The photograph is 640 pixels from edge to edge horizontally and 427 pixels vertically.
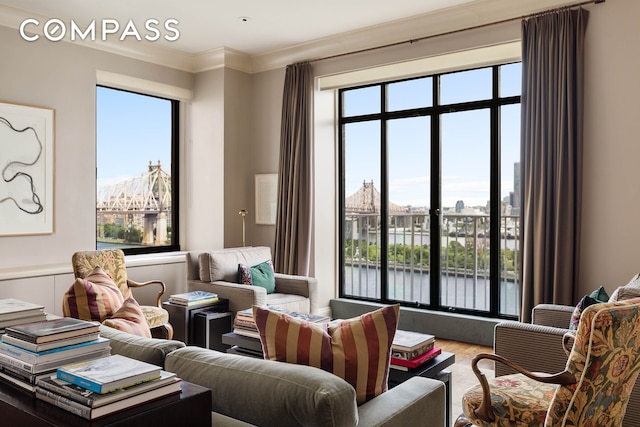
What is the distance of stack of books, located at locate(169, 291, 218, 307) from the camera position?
14.3 feet

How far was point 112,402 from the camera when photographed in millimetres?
1222

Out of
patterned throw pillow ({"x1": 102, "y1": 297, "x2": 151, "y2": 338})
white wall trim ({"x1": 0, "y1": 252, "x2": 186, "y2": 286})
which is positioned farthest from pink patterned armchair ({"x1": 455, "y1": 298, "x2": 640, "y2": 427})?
white wall trim ({"x1": 0, "y1": 252, "x2": 186, "y2": 286})

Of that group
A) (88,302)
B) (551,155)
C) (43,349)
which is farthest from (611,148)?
(43,349)

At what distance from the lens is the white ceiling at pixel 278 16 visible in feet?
14.5

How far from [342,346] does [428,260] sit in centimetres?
372

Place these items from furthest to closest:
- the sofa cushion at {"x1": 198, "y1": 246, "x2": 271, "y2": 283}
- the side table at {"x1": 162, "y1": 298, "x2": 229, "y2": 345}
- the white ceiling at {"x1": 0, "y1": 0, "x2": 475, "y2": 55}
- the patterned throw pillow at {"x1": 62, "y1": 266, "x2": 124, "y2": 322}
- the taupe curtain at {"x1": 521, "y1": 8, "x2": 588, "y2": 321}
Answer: the sofa cushion at {"x1": 198, "y1": 246, "x2": 271, "y2": 283} < the white ceiling at {"x1": 0, "y1": 0, "x2": 475, "y2": 55} < the side table at {"x1": 162, "y1": 298, "x2": 229, "y2": 345} < the taupe curtain at {"x1": 521, "y1": 8, "x2": 588, "y2": 321} < the patterned throw pillow at {"x1": 62, "y1": 266, "x2": 124, "y2": 322}

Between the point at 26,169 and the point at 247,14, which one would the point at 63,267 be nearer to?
the point at 26,169

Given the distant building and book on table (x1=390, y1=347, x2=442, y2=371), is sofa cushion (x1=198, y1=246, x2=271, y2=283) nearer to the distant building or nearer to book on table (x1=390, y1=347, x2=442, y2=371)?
Answer: the distant building

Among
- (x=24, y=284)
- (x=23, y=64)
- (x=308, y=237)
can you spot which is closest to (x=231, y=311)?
(x=308, y=237)

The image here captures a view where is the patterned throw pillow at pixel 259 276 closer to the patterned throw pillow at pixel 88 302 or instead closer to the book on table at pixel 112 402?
the patterned throw pillow at pixel 88 302

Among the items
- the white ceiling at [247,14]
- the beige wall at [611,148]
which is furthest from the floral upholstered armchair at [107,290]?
the beige wall at [611,148]

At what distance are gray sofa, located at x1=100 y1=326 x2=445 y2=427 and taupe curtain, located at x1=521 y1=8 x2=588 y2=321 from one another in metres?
2.60

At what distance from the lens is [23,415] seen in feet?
4.25

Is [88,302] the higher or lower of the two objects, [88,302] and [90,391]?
the lower
